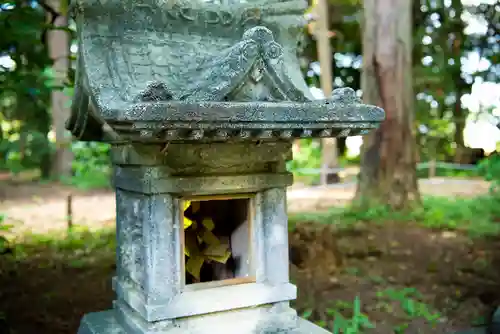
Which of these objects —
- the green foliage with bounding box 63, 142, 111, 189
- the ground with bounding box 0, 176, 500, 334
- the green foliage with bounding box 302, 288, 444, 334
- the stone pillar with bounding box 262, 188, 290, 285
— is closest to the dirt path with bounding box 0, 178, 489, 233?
the green foliage with bounding box 63, 142, 111, 189

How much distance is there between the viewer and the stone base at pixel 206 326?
131 inches

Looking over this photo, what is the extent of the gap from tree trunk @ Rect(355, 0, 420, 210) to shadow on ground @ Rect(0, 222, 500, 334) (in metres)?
1.15

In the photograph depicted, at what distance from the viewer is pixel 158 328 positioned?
327 centimetres

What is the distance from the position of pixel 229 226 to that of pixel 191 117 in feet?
4.79

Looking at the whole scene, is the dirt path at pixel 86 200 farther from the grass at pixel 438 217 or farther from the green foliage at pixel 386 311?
the green foliage at pixel 386 311

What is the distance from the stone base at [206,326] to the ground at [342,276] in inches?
68.2

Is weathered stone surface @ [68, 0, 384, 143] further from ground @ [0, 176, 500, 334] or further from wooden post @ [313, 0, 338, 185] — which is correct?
wooden post @ [313, 0, 338, 185]

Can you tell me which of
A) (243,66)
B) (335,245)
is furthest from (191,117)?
(335,245)

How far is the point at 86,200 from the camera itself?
14.6m

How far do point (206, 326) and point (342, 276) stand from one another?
12.8ft

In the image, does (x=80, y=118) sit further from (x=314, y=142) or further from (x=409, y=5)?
(x=314, y=142)

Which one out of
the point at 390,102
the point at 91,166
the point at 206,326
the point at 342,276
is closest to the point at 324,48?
the point at 390,102

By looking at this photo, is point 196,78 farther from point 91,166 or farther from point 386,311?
point 91,166

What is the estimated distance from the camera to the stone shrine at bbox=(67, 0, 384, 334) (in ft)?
9.89
